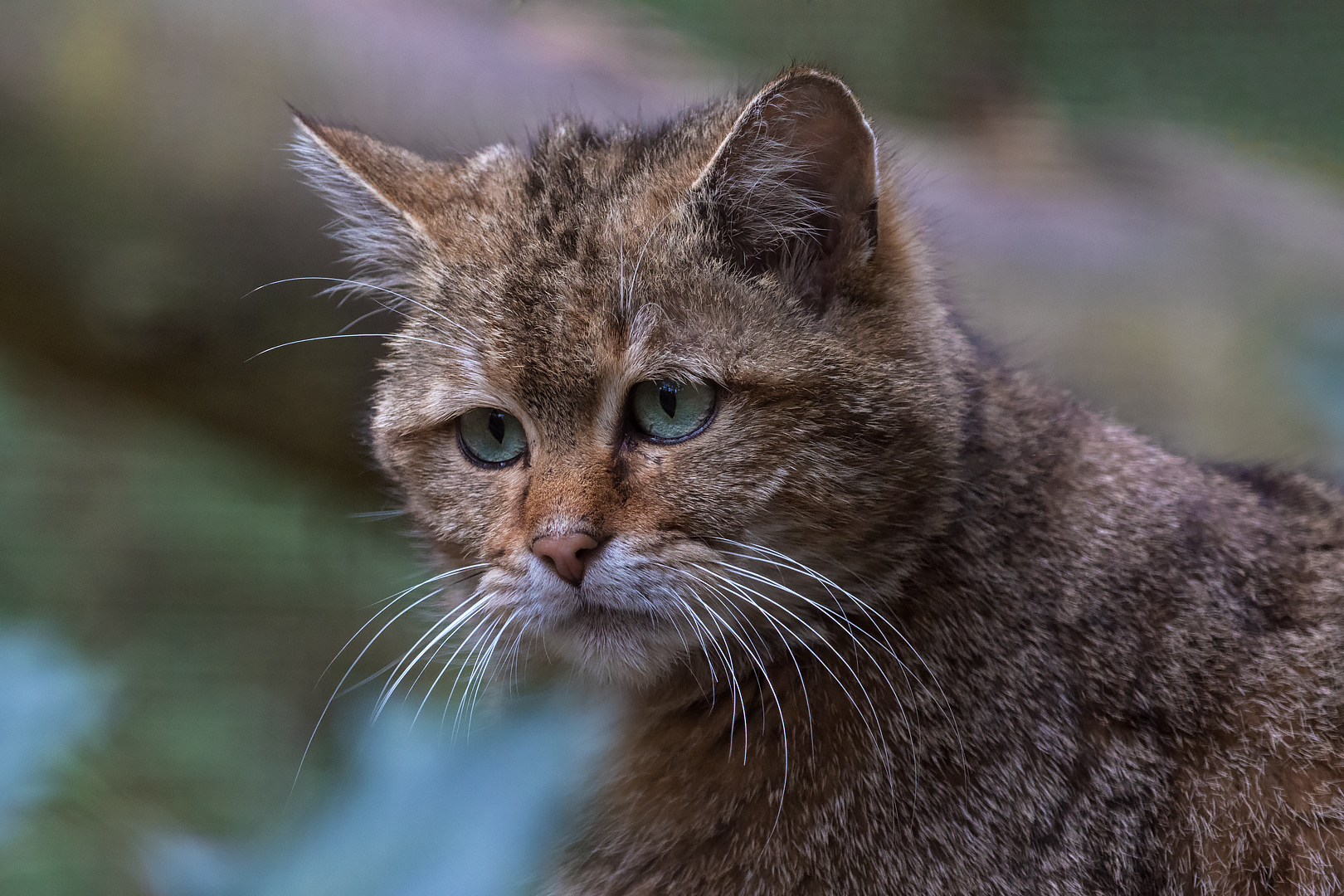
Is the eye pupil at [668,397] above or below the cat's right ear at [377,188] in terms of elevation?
below

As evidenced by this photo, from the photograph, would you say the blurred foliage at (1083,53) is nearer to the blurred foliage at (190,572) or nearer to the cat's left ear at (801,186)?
the cat's left ear at (801,186)

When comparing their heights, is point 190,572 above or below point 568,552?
below

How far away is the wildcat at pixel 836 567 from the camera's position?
1080 mm

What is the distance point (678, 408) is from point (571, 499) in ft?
0.54

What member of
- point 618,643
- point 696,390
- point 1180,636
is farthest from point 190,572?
point 1180,636

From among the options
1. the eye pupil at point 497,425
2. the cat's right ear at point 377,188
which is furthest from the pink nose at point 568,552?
the cat's right ear at point 377,188

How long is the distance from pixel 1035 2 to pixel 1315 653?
49.2 inches

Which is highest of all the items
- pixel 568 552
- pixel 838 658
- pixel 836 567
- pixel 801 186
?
pixel 801 186

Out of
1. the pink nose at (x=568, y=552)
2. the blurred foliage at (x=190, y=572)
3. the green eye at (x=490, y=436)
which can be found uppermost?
the green eye at (x=490, y=436)

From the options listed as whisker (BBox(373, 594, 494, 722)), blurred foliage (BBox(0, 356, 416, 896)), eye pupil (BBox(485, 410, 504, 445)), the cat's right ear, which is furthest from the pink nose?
blurred foliage (BBox(0, 356, 416, 896))

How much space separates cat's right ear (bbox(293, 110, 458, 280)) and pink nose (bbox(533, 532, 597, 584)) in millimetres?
506

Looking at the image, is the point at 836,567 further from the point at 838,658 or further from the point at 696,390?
the point at 696,390

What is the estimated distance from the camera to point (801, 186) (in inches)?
44.7

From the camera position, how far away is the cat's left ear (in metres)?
1.05
